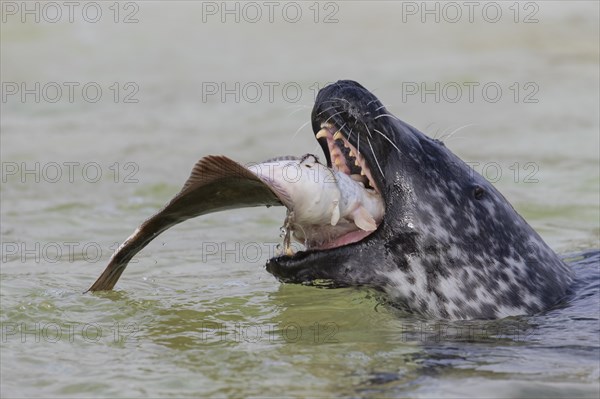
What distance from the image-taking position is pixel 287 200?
4.93 m

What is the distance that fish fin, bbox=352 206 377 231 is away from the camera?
513cm

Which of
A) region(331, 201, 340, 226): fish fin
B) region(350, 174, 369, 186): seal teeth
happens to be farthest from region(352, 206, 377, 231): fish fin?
region(350, 174, 369, 186): seal teeth

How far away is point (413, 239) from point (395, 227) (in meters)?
0.09

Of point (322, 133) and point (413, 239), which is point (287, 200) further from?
point (413, 239)

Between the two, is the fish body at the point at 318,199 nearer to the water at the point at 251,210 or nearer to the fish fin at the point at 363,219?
the fish fin at the point at 363,219

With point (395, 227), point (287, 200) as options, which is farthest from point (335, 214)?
point (395, 227)

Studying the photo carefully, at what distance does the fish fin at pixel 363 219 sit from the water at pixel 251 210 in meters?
0.42

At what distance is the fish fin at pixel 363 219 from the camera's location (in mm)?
5129

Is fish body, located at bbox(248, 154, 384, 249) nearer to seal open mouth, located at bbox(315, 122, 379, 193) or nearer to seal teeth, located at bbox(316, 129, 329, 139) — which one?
seal open mouth, located at bbox(315, 122, 379, 193)

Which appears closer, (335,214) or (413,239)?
(335,214)

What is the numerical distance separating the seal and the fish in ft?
0.31

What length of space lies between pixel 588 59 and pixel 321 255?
30.7 feet

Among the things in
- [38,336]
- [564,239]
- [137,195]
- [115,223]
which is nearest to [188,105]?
[137,195]

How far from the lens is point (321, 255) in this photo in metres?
5.15
